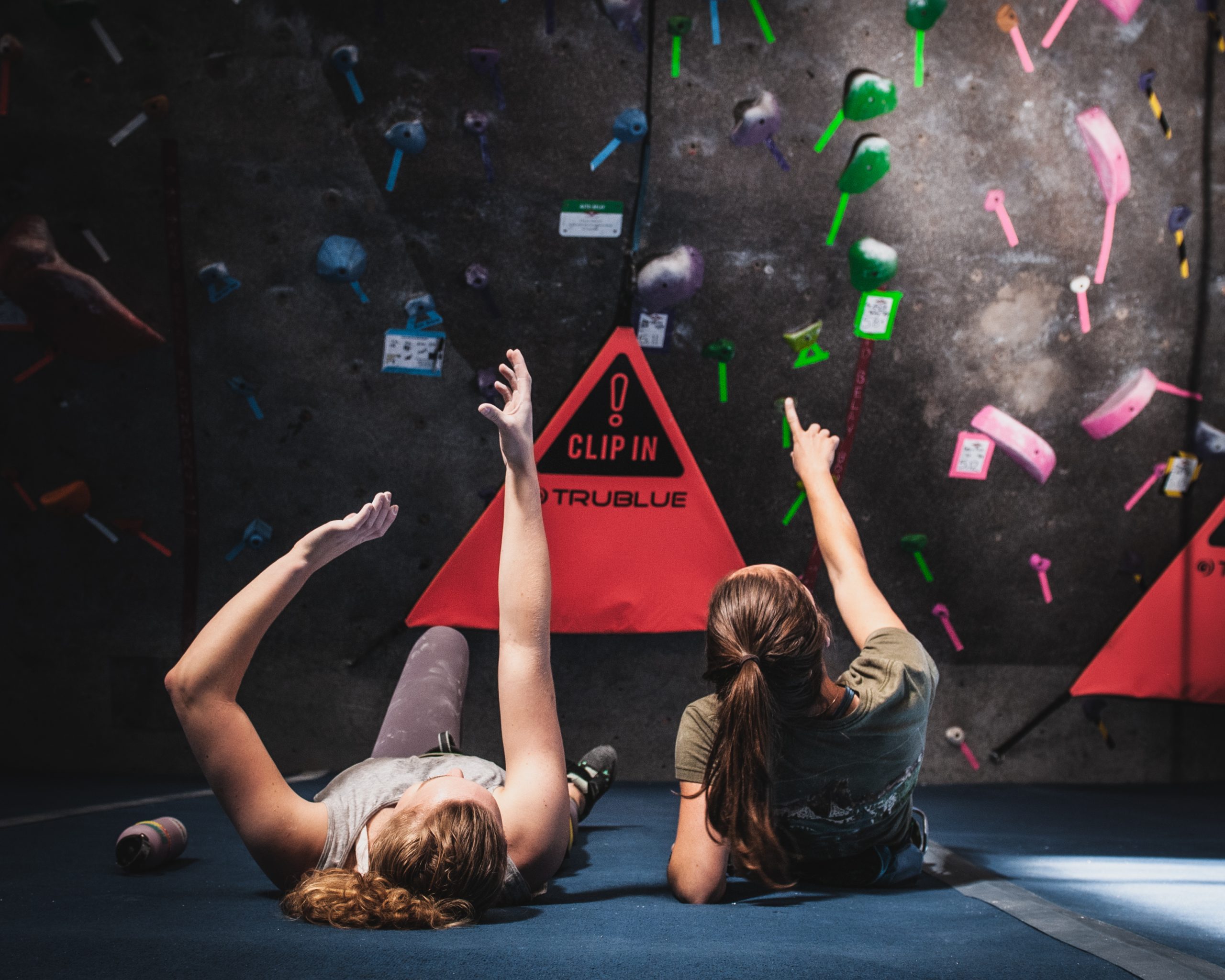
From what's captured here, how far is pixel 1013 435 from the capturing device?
3.10 m

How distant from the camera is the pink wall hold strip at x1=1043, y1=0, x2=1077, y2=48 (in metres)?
3.01

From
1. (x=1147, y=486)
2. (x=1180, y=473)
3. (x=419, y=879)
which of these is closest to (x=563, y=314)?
(x=419, y=879)

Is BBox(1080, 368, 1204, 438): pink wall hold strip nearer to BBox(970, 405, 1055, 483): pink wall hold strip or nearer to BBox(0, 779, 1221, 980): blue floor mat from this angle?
BBox(970, 405, 1055, 483): pink wall hold strip

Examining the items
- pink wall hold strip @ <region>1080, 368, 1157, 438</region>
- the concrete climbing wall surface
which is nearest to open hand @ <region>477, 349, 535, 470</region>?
the concrete climbing wall surface

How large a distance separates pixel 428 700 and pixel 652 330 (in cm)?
144

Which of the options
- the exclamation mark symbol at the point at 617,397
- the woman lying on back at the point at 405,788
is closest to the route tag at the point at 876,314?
the exclamation mark symbol at the point at 617,397

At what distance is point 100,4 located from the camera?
2695mm

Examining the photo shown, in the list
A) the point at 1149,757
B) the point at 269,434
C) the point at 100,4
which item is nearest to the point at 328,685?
the point at 269,434

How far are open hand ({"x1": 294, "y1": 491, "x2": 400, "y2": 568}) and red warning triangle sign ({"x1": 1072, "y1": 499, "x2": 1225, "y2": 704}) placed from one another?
276 centimetres

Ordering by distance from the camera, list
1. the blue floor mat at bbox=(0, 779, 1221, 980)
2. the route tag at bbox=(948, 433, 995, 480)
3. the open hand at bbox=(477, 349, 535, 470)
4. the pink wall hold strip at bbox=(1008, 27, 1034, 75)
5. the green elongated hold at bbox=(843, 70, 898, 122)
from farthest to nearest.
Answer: the route tag at bbox=(948, 433, 995, 480)
the pink wall hold strip at bbox=(1008, 27, 1034, 75)
the green elongated hold at bbox=(843, 70, 898, 122)
the open hand at bbox=(477, 349, 535, 470)
the blue floor mat at bbox=(0, 779, 1221, 980)

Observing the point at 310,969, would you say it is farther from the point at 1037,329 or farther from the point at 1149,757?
the point at 1149,757

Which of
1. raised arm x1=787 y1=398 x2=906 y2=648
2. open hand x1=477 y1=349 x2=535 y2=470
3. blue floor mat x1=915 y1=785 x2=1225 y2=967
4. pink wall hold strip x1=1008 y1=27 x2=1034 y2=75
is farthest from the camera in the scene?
pink wall hold strip x1=1008 y1=27 x2=1034 y2=75

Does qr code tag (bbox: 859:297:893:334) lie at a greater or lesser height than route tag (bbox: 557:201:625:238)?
lesser

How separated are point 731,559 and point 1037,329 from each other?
1.41 metres
